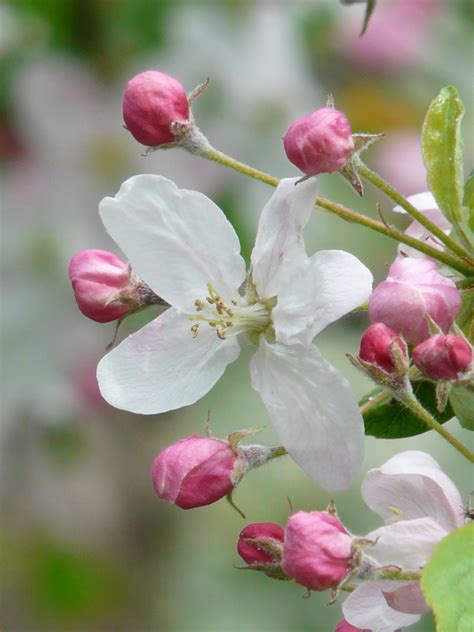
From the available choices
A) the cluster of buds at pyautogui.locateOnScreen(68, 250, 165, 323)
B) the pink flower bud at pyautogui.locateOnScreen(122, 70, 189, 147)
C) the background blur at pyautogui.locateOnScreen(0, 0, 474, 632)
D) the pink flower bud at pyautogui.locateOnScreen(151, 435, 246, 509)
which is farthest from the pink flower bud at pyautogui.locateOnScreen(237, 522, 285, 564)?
the background blur at pyautogui.locateOnScreen(0, 0, 474, 632)

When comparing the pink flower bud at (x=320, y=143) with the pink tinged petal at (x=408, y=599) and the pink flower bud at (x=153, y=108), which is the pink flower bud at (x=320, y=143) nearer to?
the pink flower bud at (x=153, y=108)

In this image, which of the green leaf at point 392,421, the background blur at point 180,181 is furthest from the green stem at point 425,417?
the background blur at point 180,181

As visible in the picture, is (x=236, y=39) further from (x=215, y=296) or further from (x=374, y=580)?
(x=374, y=580)

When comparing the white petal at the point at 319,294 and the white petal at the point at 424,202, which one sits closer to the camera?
the white petal at the point at 319,294

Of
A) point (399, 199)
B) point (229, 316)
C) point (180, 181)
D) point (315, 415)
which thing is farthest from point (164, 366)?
point (180, 181)

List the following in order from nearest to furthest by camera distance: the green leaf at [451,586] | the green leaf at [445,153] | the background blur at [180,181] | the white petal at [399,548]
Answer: the green leaf at [451,586] < the white petal at [399,548] < the green leaf at [445,153] < the background blur at [180,181]

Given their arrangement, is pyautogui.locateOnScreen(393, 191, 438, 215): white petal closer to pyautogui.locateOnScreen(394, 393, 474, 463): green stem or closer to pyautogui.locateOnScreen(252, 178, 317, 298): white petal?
pyautogui.locateOnScreen(252, 178, 317, 298): white petal
